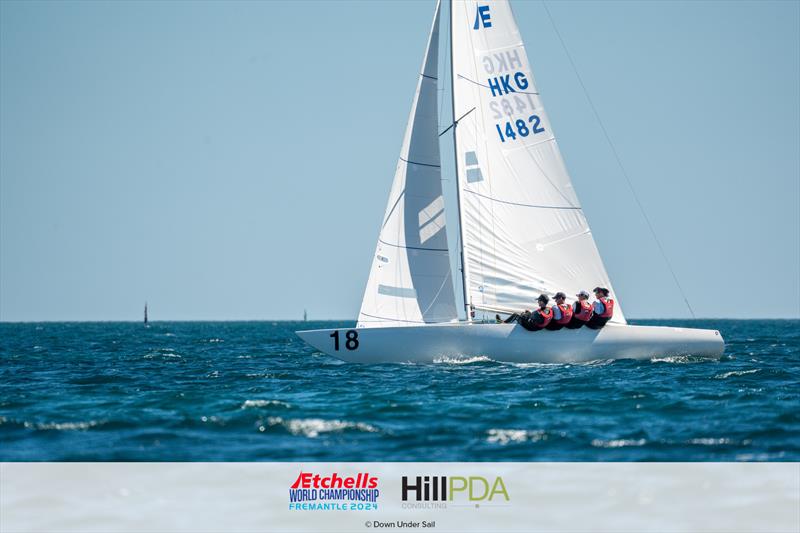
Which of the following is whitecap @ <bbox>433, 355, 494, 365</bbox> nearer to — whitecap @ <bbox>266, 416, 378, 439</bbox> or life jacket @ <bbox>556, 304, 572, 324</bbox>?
life jacket @ <bbox>556, 304, 572, 324</bbox>

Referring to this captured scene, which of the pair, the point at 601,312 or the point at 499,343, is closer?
the point at 499,343

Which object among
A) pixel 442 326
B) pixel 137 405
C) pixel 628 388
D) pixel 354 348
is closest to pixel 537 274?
pixel 442 326

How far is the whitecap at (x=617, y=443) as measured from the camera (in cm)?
1259

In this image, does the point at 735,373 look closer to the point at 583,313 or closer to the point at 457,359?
the point at 583,313

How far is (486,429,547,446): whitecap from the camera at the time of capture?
13.0 metres

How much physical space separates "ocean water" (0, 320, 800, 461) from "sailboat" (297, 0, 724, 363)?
210 centimetres
